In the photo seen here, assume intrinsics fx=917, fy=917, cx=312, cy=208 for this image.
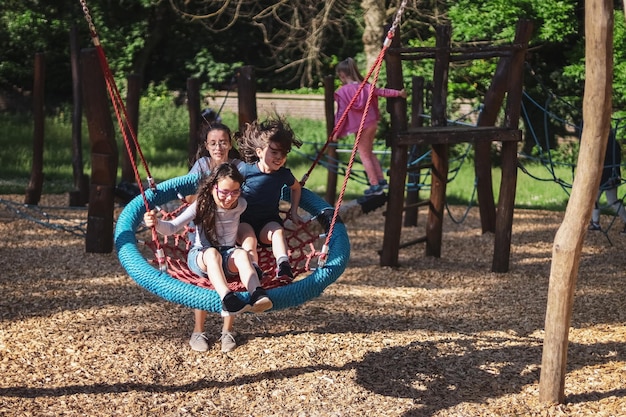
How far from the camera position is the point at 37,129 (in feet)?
30.5

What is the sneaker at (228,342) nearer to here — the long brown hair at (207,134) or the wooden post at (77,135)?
the long brown hair at (207,134)

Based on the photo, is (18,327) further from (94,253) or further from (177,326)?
(94,253)

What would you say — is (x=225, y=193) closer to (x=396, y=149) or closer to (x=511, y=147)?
(x=396, y=149)

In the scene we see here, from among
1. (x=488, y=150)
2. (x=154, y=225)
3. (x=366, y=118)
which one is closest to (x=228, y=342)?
(x=154, y=225)

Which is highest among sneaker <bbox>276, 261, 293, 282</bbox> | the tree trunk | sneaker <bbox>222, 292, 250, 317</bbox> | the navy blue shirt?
the tree trunk

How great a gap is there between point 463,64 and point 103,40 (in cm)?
702

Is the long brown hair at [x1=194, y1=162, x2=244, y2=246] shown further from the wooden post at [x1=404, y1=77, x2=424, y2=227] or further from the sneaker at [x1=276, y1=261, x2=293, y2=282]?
the wooden post at [x1=404, y1=77, x2=424, y2=227]

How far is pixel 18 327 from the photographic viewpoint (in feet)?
16.7

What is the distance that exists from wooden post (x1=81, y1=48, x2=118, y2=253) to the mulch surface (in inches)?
8.4

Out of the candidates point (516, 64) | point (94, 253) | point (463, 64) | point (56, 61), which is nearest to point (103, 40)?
point (56, 61)

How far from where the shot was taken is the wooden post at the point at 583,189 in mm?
3623

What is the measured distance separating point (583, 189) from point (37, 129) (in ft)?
22.3

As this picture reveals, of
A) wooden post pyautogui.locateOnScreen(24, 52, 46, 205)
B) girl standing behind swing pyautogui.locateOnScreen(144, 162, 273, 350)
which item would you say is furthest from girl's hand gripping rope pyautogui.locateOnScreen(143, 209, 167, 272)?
wooden post pyautogui.locateOnScreen(24, 52, 46, 205)

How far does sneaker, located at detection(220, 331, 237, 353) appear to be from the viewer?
4.81 m
